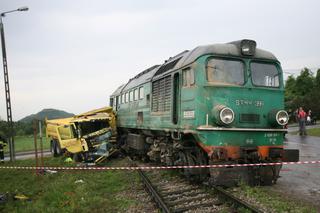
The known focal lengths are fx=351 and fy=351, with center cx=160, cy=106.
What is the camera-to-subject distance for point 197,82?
8094 millimetres

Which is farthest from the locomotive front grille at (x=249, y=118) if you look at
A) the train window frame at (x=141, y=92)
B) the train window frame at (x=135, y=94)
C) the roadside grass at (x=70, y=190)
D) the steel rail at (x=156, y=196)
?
the train window frame at (x=135, y=94)

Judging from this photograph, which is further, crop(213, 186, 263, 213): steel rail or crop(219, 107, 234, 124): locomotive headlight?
crop(219, 107, 234, 124): locomotive headlight

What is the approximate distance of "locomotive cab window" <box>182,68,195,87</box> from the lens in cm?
838

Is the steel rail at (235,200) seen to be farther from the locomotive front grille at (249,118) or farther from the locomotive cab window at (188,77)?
the locomotive cab window at (188,77)

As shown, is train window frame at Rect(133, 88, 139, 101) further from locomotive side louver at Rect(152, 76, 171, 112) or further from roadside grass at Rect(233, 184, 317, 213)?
roadside grass at Rect(233, 184, 317, 213)

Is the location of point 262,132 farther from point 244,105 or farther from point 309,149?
point 309,149

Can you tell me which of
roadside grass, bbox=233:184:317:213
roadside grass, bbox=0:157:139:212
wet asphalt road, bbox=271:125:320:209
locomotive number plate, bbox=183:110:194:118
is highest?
locomotive number plate, bbox=183:110:194:118

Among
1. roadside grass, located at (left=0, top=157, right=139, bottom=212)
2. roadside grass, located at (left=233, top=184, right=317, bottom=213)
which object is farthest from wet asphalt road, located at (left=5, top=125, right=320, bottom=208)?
roadside grass, located at (left=0, top=157, right=139, bottom=212)

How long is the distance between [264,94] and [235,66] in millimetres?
990

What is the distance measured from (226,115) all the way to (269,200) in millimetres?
1941

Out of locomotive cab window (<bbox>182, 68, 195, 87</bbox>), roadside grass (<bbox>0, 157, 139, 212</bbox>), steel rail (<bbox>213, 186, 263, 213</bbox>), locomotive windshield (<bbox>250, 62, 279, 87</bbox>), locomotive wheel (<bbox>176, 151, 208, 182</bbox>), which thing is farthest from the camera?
locomotive windshield (<bbox>250, 62, 279, 87</bbox>)

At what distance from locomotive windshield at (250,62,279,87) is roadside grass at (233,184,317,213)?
100 inches

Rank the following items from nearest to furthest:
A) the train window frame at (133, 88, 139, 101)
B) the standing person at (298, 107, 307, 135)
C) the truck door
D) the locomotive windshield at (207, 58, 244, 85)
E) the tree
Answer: the locomotive windshield at (207, 58, 244, 85) < the truck door < the train window frame at (133, 88, 139, 101) < the standing person at (298, 107, 307, 135) < the tree

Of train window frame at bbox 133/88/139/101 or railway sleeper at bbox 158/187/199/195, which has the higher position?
train window frame at bbox 133/88/139/101
